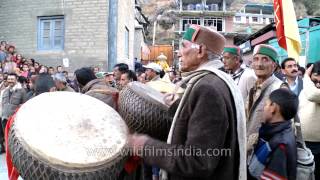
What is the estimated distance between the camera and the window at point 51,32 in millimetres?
13844

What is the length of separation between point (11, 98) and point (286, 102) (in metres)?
6.34

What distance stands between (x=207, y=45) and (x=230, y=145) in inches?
21.2

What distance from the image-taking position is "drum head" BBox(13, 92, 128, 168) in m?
2.04

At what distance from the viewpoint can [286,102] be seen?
8.57ft

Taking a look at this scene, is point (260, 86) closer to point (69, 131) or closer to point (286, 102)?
point (286, 102)

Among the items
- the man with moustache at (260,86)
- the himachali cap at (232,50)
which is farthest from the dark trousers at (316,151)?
the himachali cap at (232,50)

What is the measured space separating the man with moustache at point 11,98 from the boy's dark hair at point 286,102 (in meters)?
6.04

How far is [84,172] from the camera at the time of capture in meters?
2.03

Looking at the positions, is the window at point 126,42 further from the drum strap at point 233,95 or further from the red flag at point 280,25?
the drum strap at point 233,95

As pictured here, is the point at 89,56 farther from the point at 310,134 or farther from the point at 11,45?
the point at 310,134

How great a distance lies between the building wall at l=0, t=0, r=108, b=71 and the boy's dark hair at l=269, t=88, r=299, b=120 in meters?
11.3

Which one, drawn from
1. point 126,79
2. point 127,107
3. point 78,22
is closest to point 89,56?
point 78,22

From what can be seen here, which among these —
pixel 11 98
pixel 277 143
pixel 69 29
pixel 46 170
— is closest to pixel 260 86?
pixel 277 143

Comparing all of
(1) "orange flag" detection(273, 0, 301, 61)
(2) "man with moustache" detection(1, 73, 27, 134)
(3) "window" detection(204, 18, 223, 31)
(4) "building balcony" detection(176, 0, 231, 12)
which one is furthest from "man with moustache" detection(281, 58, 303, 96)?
(4) "building balcony" detection(176, 0, 231, 12)
